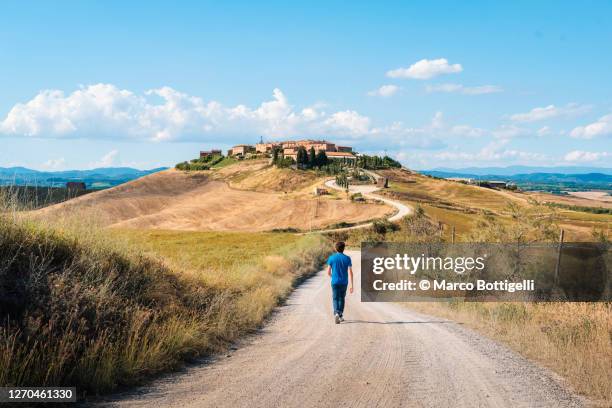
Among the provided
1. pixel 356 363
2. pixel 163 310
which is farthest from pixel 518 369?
pixel 163 310

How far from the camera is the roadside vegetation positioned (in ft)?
24.5

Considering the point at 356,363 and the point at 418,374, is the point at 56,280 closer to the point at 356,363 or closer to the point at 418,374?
the point at 356,363

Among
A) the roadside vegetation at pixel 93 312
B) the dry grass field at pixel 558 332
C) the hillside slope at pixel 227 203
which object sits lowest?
the hillside slope at pixel 227 203

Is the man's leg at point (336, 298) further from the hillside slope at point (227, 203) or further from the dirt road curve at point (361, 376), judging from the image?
the hillside slope at point (227, 203)

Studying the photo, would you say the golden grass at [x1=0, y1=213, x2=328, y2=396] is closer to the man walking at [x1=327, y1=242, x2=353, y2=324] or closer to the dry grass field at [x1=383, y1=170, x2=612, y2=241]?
the man walking at [x1=327, y1=242, x2=353, y2=324]

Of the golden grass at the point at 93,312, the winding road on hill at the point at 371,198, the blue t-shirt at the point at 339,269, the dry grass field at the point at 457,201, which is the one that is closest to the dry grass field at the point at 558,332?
the blue t-shirt at the point at 339,269

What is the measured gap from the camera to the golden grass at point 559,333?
8.63m

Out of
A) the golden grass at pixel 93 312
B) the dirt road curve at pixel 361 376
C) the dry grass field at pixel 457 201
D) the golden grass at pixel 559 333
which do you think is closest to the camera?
the dirt road curve at pixel 361 376

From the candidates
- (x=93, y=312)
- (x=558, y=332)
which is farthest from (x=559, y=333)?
(x=93, y=312)

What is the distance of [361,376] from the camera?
8.43 m

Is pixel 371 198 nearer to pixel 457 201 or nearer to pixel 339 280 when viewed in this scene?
pixel 457 201

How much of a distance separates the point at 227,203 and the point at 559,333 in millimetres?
123809

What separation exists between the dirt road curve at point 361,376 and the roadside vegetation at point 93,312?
619 millimetres

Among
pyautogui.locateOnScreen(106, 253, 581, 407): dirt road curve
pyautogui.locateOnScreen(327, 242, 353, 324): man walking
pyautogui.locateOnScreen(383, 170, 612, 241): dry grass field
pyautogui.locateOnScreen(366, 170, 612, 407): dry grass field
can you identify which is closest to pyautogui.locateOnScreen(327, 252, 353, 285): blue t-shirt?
pyautogui.locateOnScreen(327, 242, 353, 324): man walking
